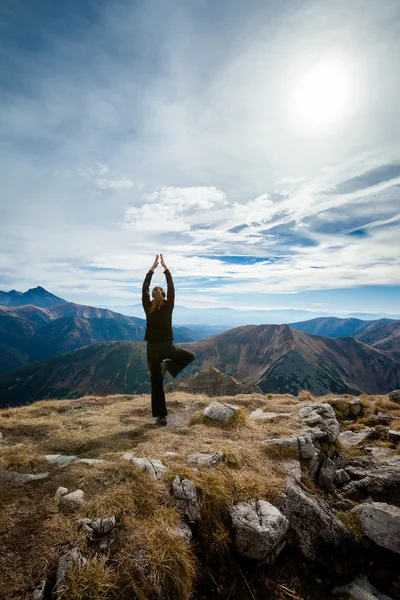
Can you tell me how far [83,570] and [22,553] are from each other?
1.11m

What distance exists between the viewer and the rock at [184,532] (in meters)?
5.30

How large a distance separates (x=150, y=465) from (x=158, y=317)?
18.1 ft

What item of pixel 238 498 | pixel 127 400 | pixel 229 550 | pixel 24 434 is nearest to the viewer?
pixel 229 550

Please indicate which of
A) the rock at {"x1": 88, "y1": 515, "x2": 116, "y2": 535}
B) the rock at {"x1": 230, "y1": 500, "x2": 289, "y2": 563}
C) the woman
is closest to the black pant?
the woman

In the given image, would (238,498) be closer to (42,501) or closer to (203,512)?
(203,512)

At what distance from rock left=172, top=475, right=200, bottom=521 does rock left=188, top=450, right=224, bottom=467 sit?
1286 millimetres

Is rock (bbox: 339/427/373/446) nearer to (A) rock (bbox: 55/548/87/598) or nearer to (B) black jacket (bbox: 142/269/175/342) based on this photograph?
(B) black jacket (bbox: 142/269/175/342)

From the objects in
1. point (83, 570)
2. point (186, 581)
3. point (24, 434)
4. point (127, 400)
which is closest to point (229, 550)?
point (186, 581)

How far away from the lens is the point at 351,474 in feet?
30.4

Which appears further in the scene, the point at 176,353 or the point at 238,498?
the point at 176,353

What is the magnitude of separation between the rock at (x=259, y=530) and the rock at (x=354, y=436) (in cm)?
758

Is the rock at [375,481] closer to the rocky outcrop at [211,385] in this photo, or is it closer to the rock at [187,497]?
the rock at [187,497]

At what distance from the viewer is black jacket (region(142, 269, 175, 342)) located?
11.4m

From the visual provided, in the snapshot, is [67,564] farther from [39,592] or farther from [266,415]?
[266,415]
